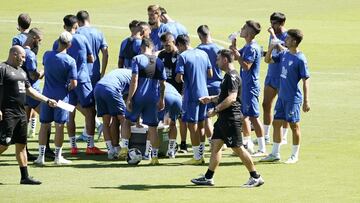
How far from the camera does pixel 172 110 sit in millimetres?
20328

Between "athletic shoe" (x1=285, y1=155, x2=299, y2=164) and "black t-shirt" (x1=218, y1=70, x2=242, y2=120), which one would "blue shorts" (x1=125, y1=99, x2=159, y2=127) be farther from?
"athletic shoe" (x1=285, y1=155, x2=299, y2=164)

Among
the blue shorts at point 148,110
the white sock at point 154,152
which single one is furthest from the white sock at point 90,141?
the white sock at point 154,152

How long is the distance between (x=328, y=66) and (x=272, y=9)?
16.8 metres

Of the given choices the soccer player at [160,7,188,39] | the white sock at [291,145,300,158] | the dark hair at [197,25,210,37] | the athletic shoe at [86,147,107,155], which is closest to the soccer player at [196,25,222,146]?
the dark hair at [197,25,210,37]

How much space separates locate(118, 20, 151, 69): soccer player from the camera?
810 inches

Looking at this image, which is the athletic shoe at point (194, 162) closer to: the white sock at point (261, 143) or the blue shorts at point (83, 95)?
the white sock at point (261, 143)

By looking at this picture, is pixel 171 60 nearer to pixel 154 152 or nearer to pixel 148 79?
pixel 148 79

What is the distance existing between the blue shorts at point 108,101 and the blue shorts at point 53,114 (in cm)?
91

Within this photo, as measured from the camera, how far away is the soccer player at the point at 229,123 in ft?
55.7

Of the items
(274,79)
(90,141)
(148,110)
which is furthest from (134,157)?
(274,79)

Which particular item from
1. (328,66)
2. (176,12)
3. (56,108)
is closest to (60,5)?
(176,12)

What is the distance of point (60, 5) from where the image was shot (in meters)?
53.3

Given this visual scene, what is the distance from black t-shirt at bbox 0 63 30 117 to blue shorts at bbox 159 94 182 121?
367 cm

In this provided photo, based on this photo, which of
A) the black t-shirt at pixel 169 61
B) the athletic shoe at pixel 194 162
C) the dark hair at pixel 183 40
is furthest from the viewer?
the black t-shirt at pixel 169 61
